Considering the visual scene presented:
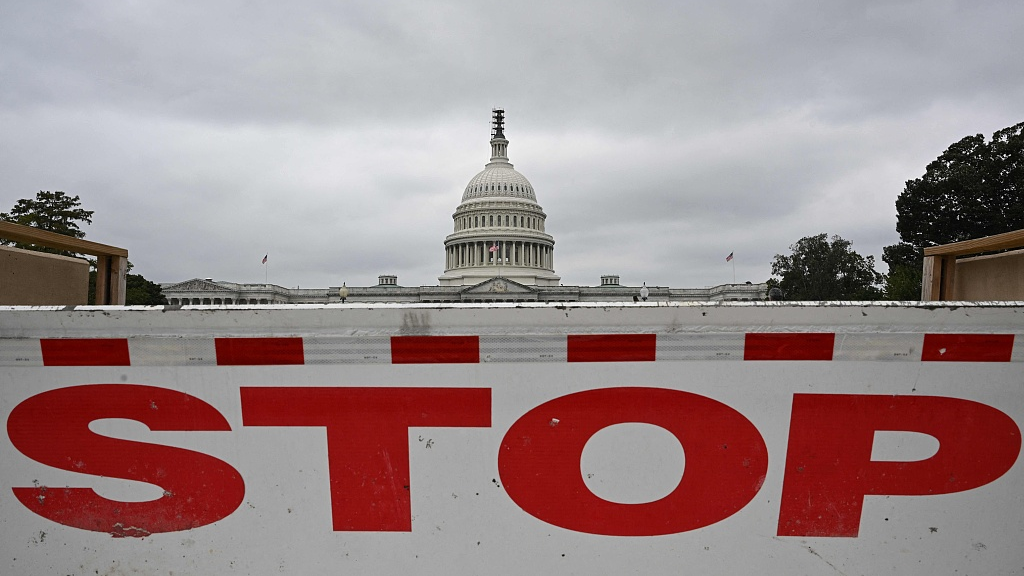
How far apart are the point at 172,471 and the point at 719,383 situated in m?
1.67

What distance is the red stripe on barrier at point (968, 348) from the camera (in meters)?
2.01

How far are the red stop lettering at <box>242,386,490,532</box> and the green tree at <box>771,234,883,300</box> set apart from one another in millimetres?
67202

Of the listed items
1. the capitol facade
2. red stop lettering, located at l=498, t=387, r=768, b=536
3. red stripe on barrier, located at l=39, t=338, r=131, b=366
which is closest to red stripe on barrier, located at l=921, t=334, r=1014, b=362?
red stop lettering, located at l=498, t=387, r=768, b=536

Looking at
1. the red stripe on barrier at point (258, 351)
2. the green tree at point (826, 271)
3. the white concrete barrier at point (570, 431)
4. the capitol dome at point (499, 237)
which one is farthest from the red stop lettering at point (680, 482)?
the capitol dome at point (499, 237)

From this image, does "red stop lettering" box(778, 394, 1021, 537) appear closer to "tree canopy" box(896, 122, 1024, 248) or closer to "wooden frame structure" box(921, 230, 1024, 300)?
"wooden frame structure" box(921, 230, 1024, 300)

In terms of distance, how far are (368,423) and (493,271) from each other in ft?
313

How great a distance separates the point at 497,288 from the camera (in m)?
86.0

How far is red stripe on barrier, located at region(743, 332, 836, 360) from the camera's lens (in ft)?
6.68

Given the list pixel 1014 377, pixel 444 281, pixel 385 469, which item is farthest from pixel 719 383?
pixel 444 281

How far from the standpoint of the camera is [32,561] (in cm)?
214

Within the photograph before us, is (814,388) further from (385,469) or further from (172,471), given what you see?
(172,471)

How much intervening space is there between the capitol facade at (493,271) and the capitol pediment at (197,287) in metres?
0.12

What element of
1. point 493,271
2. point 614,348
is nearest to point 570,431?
point 614,348

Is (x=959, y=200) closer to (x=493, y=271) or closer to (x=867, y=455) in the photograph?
(x=867, y=455)
